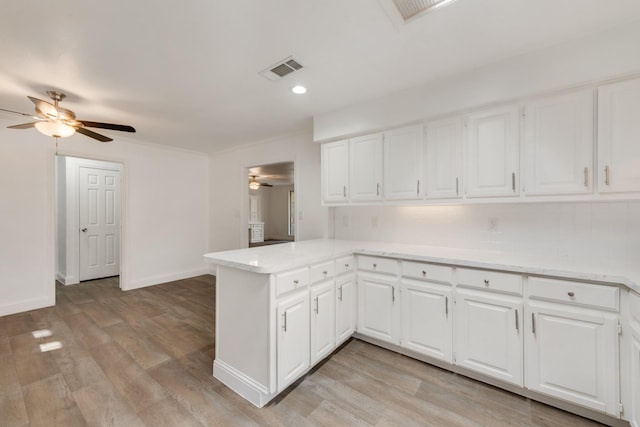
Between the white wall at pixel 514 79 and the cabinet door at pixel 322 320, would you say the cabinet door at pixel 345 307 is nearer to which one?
the cabinet door at pixel 322 320

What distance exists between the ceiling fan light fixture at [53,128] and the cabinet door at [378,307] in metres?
3.14

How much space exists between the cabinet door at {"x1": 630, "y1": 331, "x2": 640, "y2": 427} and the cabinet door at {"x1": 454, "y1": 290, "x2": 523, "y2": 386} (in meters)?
0.50

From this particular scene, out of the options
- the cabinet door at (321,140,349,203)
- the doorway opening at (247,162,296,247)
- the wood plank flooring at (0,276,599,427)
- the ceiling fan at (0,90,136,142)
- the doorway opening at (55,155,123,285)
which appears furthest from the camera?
the doorway opening at (247,162,296,247)

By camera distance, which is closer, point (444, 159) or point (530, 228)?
point (530, 228)

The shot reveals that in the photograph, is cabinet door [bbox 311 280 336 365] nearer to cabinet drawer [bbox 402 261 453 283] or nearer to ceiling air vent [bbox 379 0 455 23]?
cabinet drawer [bbox 402 261 453 283]

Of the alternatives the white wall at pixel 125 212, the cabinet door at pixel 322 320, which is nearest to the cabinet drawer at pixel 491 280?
the cabinet door at pixel 322 320

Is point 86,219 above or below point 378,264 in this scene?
above

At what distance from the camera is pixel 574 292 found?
1.65m

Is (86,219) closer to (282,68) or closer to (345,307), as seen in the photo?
(282,68)

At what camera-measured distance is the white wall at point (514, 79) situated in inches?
67.2

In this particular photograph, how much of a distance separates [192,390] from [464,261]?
2.20m

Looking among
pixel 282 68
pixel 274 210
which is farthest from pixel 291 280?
pixel 274 210

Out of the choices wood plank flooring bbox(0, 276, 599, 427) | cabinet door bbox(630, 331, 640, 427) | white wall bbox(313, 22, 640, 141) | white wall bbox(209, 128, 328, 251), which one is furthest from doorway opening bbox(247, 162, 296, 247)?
cabinet door bbox(630, 331, 640, 427)

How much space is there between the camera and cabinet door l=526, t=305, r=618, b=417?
1.57 metres
